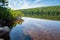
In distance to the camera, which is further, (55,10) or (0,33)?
(55,10)

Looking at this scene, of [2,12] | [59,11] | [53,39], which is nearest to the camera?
[53,39]

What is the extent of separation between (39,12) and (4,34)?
111ft

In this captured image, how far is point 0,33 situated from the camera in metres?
7.05

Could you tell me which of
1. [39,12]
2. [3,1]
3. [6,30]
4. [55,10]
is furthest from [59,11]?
[6,30]

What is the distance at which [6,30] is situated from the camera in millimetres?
7691

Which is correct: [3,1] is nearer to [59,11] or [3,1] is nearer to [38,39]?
[38,39]

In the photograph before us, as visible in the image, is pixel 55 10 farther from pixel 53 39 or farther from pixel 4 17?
pixel 53 39

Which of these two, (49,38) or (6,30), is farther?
(6,30)

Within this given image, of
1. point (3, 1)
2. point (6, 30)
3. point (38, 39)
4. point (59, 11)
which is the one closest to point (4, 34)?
point (6, 30)

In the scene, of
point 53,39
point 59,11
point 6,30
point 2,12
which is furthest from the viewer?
point 59,11

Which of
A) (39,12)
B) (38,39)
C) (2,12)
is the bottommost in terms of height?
(39,12)

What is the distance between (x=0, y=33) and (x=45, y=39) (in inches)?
73.8

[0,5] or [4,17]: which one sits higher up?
[0,5]

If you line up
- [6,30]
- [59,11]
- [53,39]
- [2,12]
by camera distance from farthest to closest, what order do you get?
[59,11] < [2,12] < [6,30] < [53,39]
